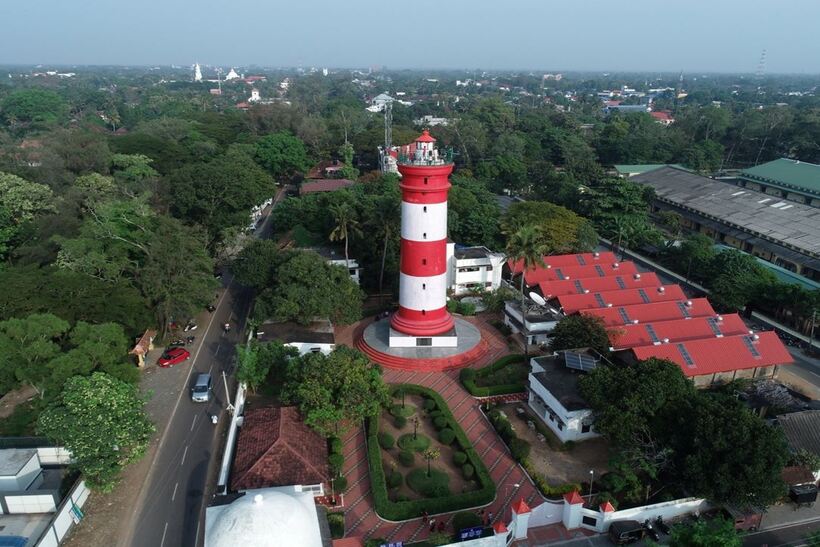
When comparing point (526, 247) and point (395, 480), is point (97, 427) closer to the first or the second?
point (395, 480)

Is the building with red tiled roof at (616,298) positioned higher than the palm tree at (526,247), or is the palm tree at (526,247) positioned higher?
the palm tree at (526,247)

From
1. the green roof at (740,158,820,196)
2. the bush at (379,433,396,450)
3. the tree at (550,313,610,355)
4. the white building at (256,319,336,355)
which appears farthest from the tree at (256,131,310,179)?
the green roof at (740,158,820,196)

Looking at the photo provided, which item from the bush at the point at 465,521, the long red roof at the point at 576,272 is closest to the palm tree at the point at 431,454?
the bush at the point at 465,521

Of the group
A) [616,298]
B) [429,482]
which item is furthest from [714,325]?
[429,482]

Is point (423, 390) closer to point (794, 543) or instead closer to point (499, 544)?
point (499, 544)

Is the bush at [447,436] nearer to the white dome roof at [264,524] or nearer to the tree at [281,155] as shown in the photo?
the white dome roof at [264,524]

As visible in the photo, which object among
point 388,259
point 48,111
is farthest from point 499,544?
point 48,111
